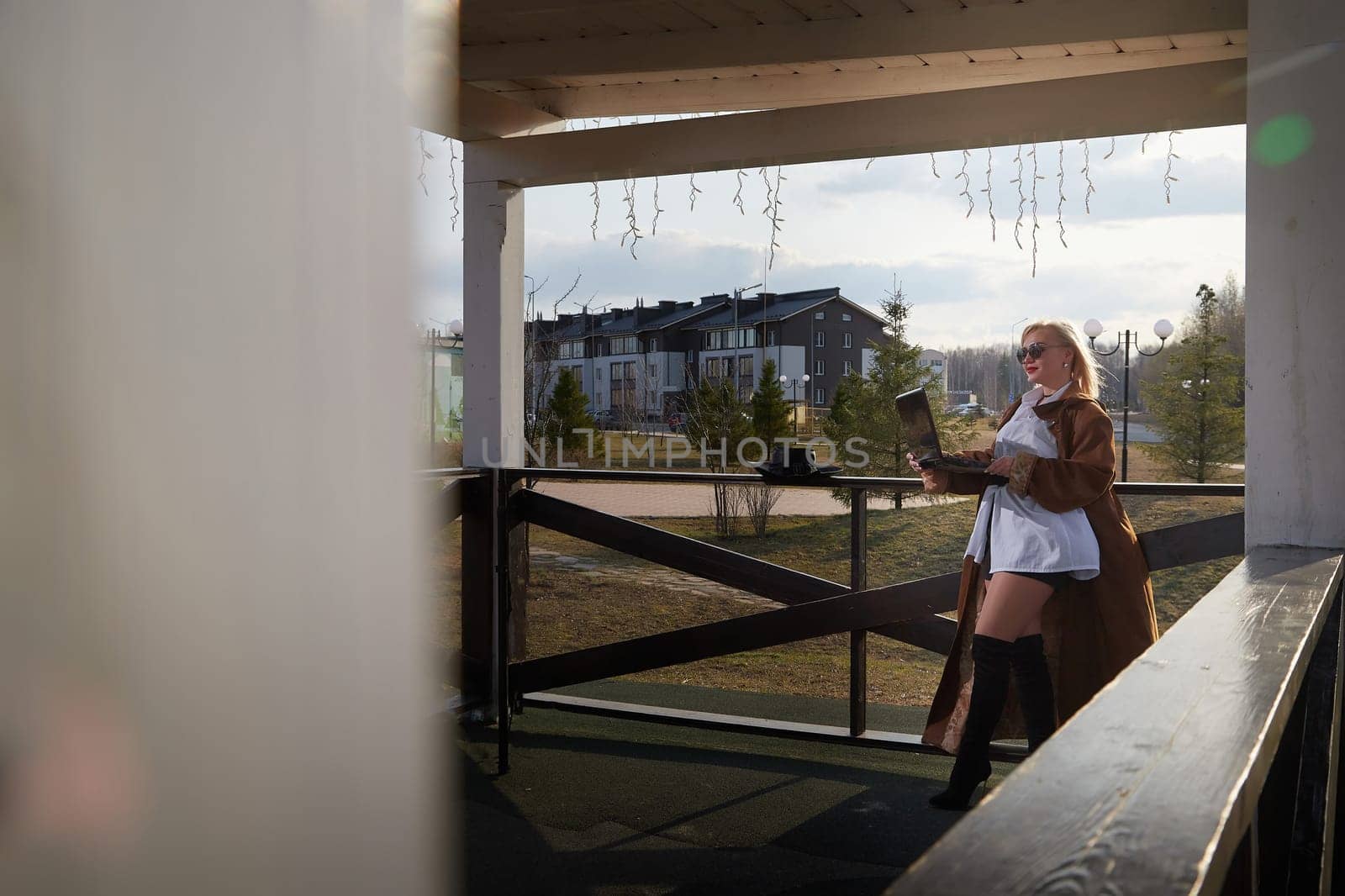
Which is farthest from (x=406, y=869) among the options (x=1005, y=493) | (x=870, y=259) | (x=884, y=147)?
(x=870, y=259)

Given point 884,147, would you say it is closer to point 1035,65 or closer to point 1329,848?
point 1035,65

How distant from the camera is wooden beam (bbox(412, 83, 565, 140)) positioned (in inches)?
162

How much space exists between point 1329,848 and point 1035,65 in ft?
9.46

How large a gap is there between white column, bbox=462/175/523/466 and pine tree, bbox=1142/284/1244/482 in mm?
11916

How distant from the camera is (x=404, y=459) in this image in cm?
237

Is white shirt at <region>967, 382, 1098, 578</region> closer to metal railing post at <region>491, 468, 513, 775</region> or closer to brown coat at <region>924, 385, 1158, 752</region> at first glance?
brown coat at <region>924, 385, 1158, 752</region>

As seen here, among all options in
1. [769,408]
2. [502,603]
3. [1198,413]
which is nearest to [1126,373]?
[1198,413]

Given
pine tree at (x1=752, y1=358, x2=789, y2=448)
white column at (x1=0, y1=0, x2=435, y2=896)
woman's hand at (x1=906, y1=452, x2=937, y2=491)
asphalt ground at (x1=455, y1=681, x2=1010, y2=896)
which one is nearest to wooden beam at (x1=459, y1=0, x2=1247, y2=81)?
woman's hand at (x1=906, y1=452, x2=937, y2=491)

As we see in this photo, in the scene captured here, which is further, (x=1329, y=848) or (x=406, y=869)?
(x=406, y=869)

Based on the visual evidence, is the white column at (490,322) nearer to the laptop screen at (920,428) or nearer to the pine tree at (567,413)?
the laptop screen at (920,428)

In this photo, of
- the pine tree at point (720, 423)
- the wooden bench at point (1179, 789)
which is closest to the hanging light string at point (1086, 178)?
the wooden bench at point (1179, 789)

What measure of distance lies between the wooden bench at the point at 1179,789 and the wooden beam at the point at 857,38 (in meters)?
2.20

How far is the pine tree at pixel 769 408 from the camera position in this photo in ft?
39.3

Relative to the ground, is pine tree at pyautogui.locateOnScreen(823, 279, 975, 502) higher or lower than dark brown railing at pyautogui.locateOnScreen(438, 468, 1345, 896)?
higher
